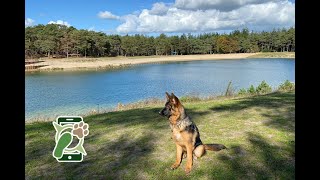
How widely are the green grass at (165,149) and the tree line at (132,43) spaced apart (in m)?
63.0

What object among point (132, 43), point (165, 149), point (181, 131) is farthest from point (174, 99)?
point (132, 43)

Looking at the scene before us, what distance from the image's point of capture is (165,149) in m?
6.56

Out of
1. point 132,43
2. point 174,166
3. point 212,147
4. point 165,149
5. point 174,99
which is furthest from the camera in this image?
point 132,43

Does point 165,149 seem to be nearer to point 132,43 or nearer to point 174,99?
point 174,99

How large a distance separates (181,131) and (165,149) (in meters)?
1.61

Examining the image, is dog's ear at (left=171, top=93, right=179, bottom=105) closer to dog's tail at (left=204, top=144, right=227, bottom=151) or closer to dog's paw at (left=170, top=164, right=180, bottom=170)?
dog's paw at (left=170, top=164, right=180, bottom=170)

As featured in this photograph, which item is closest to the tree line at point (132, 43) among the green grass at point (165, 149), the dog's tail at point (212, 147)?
the green grass at point (165, 149)

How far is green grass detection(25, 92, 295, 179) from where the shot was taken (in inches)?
212

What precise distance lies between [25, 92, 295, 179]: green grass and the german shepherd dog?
208 millimetres

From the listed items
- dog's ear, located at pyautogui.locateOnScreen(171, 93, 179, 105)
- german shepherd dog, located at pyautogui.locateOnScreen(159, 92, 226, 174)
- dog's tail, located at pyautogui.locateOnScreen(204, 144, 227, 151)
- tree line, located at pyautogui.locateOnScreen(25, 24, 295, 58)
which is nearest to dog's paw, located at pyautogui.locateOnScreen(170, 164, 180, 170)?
german shepherd dog, located at pyautogui.locateOnScreen(159, 92, 226, 174)
